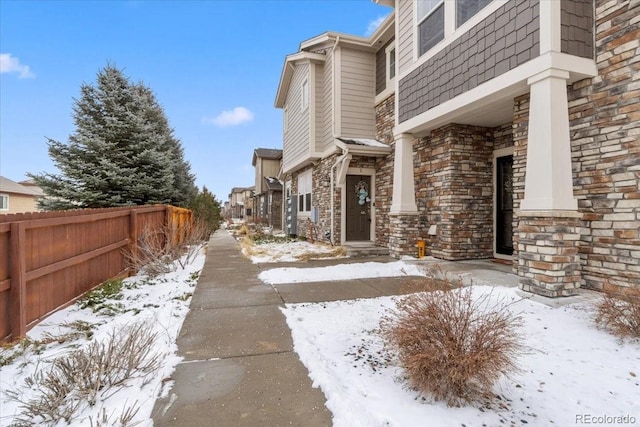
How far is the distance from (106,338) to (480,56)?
6417mm

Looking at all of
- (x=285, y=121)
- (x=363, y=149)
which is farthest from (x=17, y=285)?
(x=285, y=121)

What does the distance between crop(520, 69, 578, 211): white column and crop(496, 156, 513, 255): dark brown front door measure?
2688 mm

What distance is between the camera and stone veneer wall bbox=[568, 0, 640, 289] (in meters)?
3.90

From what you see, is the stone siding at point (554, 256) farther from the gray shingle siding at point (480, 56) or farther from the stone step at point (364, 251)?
the stone step at point (364, 251)

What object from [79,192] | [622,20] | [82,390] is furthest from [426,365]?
[79,192]

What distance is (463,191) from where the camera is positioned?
22.8 ft

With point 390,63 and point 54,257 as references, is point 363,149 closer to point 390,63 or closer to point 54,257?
point 390,63

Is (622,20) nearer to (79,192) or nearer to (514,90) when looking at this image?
(514,90)

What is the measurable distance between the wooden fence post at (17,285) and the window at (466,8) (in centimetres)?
706

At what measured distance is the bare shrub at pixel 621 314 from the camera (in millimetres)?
2911

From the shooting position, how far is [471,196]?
276 inches

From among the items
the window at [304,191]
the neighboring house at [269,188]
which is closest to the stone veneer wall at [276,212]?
the neighboring house at [269,188]

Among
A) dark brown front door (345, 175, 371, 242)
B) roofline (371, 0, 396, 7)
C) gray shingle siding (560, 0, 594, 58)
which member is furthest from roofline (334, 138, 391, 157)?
gray shingle siding (560, 0, 594, 58)

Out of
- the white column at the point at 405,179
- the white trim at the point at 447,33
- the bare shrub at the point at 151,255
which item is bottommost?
the bare shrub at the point at 151,255
